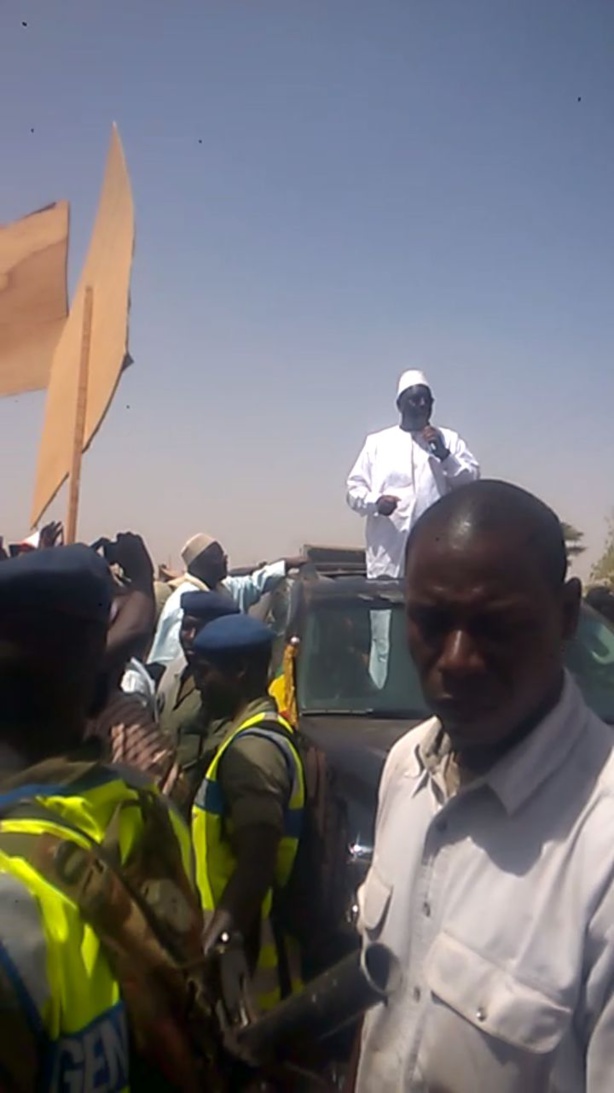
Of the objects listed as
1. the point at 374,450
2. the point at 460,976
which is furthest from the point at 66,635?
the point at 374,450

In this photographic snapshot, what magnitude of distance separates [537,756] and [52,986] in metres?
0.73

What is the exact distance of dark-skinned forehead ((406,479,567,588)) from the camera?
175 cm

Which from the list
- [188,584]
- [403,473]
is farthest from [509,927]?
[403,473]

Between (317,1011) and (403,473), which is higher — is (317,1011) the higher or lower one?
the lower one

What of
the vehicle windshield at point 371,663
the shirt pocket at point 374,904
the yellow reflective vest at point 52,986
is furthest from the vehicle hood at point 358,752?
the yellow reflective vest at point 52,986

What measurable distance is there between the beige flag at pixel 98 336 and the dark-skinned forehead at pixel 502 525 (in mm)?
1666

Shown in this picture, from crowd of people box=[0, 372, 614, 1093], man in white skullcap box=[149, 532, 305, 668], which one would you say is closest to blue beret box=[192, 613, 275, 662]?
crowd of people box=[0, 372, 614, 1093]

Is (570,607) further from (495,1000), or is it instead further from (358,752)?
(358,752)

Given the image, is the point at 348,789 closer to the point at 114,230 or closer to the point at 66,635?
the point at 114,230

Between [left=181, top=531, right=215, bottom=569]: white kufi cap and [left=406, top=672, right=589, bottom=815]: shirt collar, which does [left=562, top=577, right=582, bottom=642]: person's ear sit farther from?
[left=181, top=531, right=215, bottom=569]: white kufi cap

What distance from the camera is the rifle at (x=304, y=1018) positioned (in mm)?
1556

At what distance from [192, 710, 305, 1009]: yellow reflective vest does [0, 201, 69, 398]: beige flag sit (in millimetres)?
1530

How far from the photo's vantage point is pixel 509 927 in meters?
1.58

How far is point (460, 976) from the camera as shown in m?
1.61
